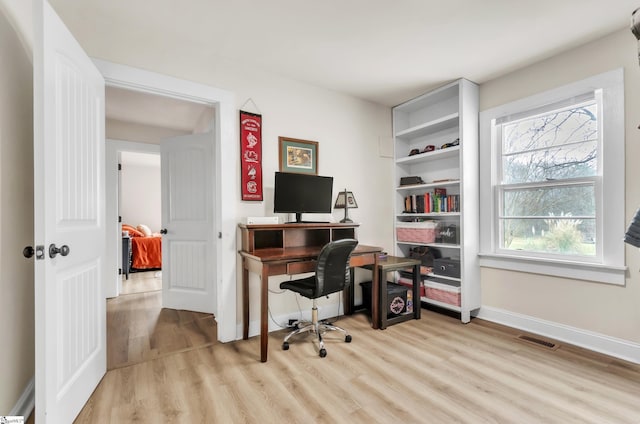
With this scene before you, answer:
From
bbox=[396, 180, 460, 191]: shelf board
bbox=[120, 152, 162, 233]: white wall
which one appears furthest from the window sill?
bbox=[120, 152, 162, 233]: white wall

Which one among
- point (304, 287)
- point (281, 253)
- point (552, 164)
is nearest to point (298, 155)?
point (281, 253)

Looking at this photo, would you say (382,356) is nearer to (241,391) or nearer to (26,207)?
(241,391)

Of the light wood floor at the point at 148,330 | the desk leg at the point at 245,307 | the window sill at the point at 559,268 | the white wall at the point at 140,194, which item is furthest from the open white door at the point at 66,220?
the white wall at the point at 140,194

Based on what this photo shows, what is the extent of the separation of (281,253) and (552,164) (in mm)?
2532

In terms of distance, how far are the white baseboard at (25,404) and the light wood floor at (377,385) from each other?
27cm

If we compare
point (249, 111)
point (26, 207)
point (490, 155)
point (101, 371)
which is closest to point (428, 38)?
point (490, 155)

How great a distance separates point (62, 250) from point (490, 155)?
3444mm

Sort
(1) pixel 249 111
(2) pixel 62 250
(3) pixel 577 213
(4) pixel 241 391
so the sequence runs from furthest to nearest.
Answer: (1) pixel 249 111
(3) pixel 577 213
(4) pixel 241 391
(2) pixel 62 250

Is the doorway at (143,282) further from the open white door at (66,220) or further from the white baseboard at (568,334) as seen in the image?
the white baseboard at (568,334)

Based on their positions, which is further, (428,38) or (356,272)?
(356,272)

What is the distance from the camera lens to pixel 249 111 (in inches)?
108

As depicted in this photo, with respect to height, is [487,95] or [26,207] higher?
[487,95]

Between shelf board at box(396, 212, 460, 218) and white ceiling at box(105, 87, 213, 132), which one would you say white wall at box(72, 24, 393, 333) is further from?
white ceiling at box(105, 87, 213, 132)

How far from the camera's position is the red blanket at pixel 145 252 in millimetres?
5551
